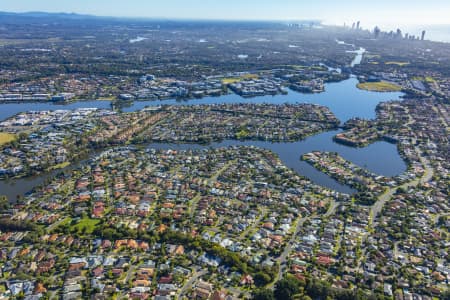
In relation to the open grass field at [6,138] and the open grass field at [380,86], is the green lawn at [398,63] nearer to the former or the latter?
the open grass field at [380,86]

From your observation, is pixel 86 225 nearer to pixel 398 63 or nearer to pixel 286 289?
pixel 286 289

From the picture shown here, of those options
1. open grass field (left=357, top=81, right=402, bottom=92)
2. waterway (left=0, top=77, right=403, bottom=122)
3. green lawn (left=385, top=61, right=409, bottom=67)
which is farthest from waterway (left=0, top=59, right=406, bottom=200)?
green lawn (left=385, top=61, right=409, bottom=67)

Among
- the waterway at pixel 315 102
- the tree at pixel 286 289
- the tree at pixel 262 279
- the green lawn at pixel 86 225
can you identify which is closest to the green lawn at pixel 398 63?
the waterway at pixel 315 102

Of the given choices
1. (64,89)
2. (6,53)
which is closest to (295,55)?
(64,89)

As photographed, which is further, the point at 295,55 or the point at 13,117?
the point at 295,55

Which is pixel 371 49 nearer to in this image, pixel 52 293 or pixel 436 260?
pixel 436 260
